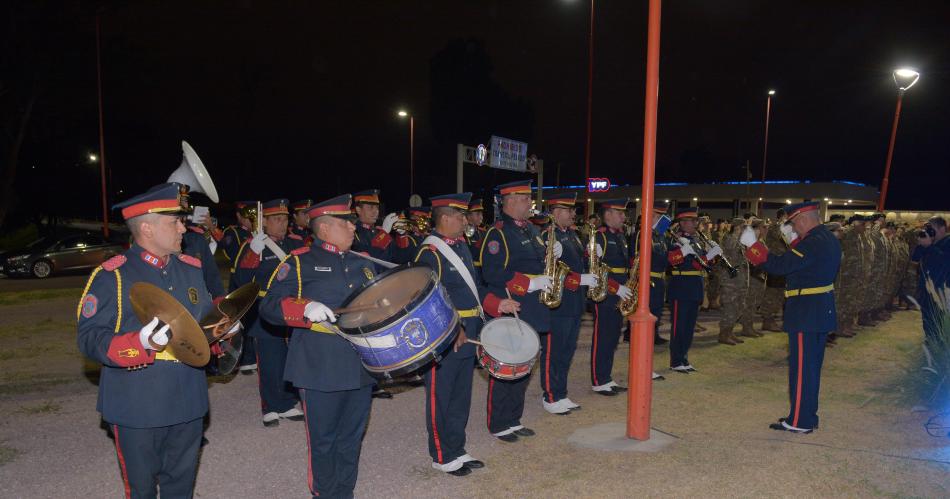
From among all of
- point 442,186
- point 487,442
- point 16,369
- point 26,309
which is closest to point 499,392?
point 487,442

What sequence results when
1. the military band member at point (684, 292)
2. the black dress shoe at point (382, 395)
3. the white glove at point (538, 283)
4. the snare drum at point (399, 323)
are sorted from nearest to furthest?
the snare drum at point (399, 323) → the white glove at point (538, 283) → the black dress shoe at point (382, 395) → the military band member at point (684, 292)

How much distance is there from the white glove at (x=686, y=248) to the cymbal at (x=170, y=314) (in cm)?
674

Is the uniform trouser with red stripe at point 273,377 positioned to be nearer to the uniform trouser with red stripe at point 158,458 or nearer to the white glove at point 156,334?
the uniform trouser with red stripe at point 158,458

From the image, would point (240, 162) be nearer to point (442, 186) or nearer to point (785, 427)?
point (442, 186)

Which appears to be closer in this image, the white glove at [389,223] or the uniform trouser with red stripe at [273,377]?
the uniform trouser with red stripe at [273,377]

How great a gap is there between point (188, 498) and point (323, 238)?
1745 millimetres

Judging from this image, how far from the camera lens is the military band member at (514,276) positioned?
5.53 m

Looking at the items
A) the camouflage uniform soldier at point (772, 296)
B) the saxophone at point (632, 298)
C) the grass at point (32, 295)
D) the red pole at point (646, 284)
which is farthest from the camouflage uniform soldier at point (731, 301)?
the grass at point (32, 295)

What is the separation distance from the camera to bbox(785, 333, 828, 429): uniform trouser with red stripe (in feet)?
18.9

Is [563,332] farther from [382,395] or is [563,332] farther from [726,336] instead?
[726,336]

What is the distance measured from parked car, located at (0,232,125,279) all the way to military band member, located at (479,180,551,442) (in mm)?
17158

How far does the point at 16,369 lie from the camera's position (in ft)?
25.6

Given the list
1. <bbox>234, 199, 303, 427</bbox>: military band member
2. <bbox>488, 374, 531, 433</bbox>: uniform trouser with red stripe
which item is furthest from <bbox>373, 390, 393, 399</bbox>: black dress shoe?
<bbox>488, 374, 531, 433</bbox>: uniform trouser with red stripe

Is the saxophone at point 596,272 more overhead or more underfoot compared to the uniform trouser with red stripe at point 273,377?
more overhead
